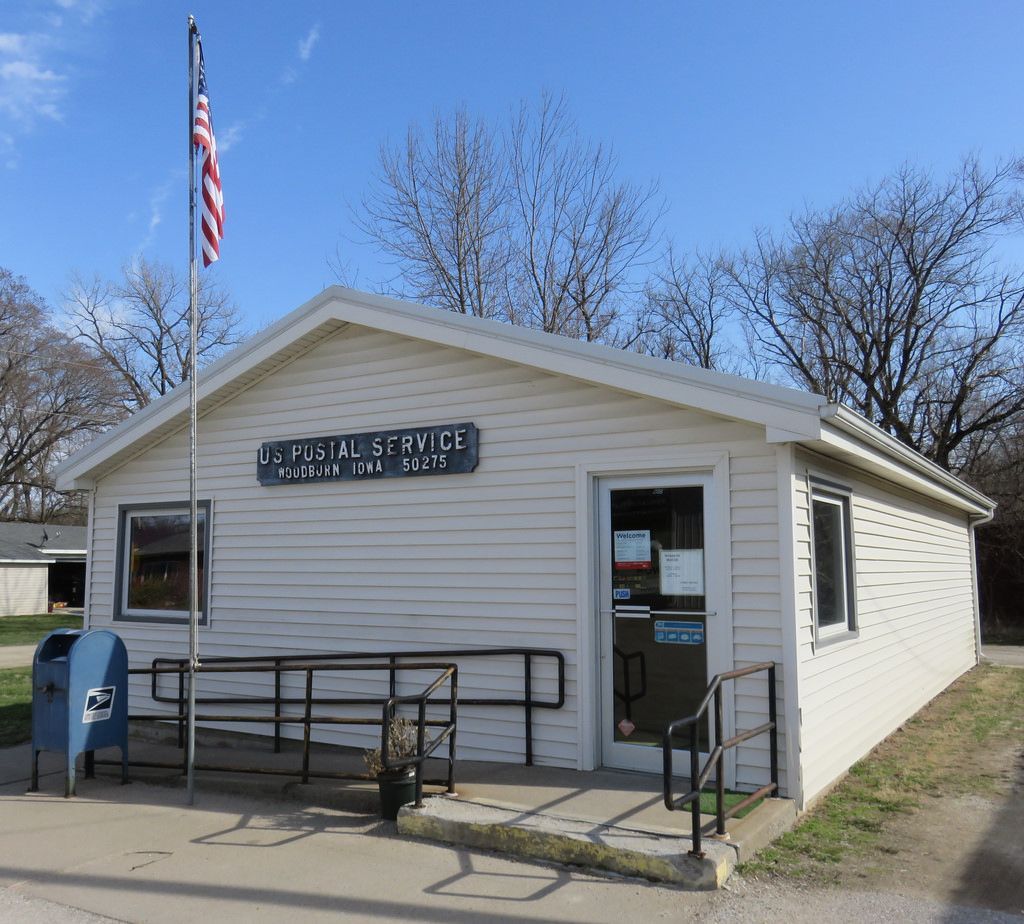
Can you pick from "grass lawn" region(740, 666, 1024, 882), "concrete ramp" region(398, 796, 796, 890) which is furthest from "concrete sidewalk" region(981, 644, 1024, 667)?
"concrete ramp" region(398, 796, 796, 890)

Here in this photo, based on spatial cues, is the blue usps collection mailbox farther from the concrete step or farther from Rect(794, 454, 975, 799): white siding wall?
Rect(794, 454, 975, 799): white siding wall

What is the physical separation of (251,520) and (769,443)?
5.18 metres

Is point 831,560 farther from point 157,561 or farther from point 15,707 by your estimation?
point 15,707

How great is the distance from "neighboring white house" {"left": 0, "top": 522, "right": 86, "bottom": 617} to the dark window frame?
36519 mm

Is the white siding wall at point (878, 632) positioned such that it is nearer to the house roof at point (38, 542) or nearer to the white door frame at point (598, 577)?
the white door frame at point (598, 577)

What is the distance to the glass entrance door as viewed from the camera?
6410 mm

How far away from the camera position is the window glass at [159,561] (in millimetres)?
9227

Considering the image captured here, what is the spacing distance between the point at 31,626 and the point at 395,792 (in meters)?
28.7

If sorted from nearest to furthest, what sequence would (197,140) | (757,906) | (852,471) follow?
(757,906) → (197,140) → (852,471)

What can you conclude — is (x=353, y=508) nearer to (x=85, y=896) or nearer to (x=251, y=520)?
(x=251, y=520)

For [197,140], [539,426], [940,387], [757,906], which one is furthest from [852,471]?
[940,387]

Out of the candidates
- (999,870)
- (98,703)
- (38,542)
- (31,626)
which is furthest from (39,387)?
(999,870)

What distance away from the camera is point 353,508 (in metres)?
8.14

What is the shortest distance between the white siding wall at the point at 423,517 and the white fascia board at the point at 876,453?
1.86 feet
